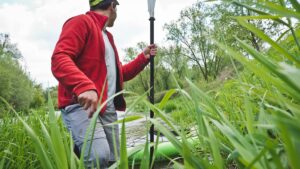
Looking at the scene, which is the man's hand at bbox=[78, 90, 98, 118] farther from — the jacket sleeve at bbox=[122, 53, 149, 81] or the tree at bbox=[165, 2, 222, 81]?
the tree at bbox=[165, 2, 222, 81]

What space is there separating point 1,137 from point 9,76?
2830 cm

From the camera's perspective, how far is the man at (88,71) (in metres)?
2.02

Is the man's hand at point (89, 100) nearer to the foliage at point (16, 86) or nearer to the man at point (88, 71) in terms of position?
the man at point (88, 71)

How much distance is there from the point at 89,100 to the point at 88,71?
3.19 ft

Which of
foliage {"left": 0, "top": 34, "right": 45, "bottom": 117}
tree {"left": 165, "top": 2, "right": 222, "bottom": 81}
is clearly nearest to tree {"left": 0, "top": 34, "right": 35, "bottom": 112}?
foliage {"left": 0, "top": 34, "right": 45, "bottom": 117}

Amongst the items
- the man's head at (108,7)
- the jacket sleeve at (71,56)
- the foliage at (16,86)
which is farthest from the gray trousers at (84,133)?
the foliage at (16,86)

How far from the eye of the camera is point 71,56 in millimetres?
2369

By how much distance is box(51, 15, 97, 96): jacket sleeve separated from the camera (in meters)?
1.91

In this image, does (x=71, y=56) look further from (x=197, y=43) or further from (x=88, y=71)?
(x=197, y=43)

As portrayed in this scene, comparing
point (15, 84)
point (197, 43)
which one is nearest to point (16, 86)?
point (15, 84)

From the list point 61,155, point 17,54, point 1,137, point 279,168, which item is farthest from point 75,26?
point 17,54

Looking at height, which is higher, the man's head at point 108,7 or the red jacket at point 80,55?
the man's head at point 108,7

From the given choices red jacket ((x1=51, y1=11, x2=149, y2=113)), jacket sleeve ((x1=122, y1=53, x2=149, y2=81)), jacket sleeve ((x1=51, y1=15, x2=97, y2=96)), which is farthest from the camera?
jacket sleeve ((x1=122, y1=53, x2=149, y2=81))

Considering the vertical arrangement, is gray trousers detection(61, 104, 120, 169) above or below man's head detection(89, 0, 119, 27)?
below
